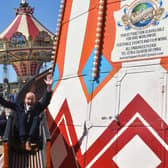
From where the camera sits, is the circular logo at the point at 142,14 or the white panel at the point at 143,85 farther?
the circular logo at the point at 142,14

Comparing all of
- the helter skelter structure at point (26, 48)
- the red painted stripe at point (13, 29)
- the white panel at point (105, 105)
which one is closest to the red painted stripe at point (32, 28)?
the helter skelter structure at point (26, 48)

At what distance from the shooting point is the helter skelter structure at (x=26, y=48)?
4244cm

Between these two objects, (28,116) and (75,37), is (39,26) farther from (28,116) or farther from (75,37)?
(28,116)

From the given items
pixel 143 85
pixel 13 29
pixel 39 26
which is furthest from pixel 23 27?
pixel 143 85

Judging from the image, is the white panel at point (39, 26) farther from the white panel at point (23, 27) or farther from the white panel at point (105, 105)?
the white panel at point (105, 105)

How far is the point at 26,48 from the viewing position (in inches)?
1676

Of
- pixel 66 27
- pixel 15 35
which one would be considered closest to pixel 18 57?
pixel 15 35

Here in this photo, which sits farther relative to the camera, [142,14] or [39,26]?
[39,26]

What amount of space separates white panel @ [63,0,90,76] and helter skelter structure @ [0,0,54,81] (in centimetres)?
3443

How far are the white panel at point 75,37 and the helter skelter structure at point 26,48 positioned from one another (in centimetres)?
3443

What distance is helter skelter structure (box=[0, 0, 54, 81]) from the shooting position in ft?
139

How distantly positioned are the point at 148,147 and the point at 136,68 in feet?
3.71

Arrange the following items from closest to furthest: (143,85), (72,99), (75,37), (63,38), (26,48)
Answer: (143,85) → (72,99) → (75,37) → (63,38) → (26,48)

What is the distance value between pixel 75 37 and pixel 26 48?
1404 inches
